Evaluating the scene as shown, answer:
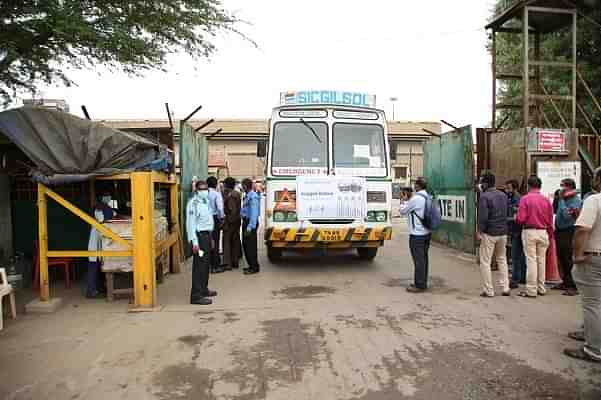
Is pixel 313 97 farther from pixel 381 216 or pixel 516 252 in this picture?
pixel 516 252

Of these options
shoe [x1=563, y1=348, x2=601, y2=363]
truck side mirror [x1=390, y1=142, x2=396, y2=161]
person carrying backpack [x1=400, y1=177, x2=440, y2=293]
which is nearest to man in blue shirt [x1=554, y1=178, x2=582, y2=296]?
person carrying backpack [x1=400, y1=177, x2=440, y2=293]

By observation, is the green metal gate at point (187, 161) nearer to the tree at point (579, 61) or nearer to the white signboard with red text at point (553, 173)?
the white signboard with red text at point (553, 173)

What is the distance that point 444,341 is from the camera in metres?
4.75

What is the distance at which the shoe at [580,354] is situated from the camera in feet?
13.6

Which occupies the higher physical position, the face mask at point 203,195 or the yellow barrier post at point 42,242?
the face mask at point 203,195

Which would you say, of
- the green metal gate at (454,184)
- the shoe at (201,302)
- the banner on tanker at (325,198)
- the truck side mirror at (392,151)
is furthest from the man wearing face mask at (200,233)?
the green metal gate at (454,184)

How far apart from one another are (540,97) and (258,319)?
295 inches

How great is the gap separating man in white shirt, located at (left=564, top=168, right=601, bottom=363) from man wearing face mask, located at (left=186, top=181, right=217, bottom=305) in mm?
4450

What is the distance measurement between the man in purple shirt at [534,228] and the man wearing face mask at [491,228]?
0.29 meters

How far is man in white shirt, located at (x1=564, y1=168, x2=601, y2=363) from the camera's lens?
4137 millimetres

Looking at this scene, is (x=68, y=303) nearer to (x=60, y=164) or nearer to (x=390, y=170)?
(x=60, y=164)

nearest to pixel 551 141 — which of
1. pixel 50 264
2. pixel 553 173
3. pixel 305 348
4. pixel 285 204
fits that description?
pixel 553 173

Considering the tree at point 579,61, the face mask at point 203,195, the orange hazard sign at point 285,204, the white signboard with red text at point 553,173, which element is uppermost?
the tree at point 579,61

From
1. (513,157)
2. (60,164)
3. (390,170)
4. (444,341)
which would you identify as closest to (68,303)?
(60,164)
